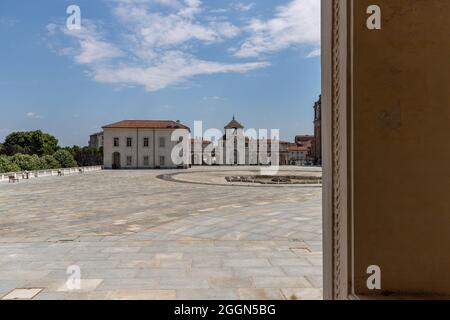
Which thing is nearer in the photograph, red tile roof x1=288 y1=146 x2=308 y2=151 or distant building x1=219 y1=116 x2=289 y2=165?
distant building x1=219 y1=116 x2=289 y2=165

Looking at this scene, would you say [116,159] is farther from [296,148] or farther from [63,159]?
[296,148]

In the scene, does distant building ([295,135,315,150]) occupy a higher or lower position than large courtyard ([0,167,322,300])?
higher

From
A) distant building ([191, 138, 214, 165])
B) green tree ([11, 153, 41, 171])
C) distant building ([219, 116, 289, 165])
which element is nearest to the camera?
green tree ([11, 153, 41, 171])

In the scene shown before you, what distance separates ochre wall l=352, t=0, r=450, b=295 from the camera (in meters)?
2.69

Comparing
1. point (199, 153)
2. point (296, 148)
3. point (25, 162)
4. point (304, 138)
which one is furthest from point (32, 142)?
point (304, 138)

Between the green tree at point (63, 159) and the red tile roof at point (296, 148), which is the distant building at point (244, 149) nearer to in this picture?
the red tile roof at point (296, 148)

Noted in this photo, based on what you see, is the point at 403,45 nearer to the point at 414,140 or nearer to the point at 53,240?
the point at 414,140

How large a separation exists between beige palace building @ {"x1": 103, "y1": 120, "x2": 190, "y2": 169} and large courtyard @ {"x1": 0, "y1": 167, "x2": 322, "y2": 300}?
43.7 metres

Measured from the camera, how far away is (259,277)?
4.75 metres

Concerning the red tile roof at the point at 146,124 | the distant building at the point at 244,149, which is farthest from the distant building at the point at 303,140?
the red tile roof at the point at 146,124

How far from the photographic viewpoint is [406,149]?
8.81 feet

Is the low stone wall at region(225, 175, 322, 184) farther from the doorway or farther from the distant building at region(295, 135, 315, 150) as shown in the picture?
the distant building at region(295, 135, 315, 150)

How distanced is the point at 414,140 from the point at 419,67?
1.99 ft

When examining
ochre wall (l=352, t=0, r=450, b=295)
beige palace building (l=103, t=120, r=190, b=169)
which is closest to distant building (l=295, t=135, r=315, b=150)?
beige palace building (l=103, t=120, r=190, b=169)
